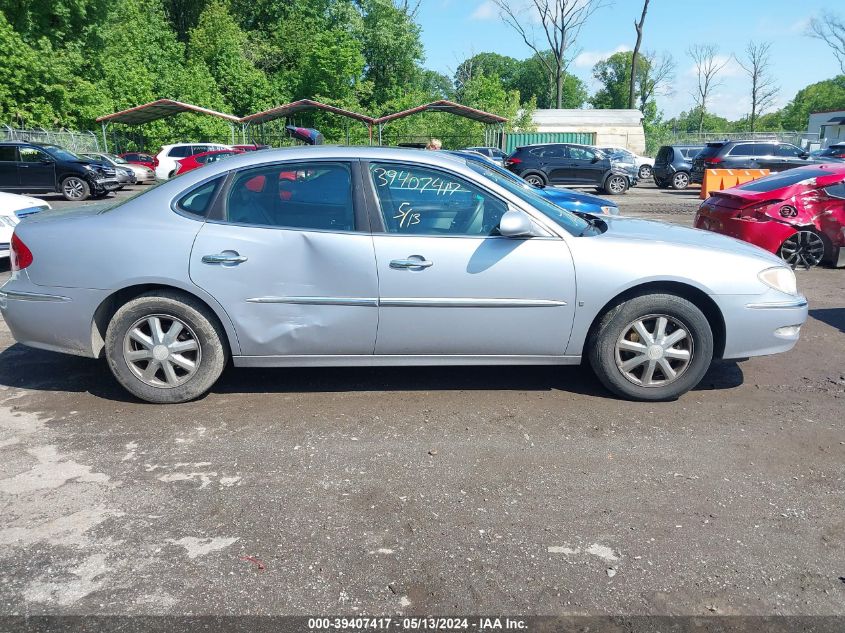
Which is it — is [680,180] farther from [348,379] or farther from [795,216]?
[348,379]

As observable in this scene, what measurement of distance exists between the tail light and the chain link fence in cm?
2599

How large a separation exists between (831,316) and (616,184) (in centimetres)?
1827

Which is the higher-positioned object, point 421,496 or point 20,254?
point 20,254

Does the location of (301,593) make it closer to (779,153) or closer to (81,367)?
(81,367)

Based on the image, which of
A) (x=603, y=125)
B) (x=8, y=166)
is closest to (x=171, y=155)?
(x=8, y=166)

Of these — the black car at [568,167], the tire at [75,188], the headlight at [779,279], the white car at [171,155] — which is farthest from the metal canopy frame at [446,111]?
the headlight at [779,279]

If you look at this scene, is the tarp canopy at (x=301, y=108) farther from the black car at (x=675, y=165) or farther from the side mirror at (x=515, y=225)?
the side mirror at (x=515, y=225)

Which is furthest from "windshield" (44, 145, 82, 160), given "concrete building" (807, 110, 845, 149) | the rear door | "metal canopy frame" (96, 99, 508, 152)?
"concrete building" (807, 110, 845, 149)

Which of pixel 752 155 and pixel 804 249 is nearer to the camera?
pixel 804 249

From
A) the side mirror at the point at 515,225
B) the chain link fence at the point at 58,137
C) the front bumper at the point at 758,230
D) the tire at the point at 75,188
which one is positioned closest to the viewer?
the side mirror at the point at 515,225

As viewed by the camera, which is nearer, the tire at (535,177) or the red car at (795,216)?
the red car at (795,216)

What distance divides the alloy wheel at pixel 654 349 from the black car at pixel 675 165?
80.3ft

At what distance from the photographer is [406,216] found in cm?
446

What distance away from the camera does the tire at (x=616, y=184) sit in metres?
24.4
